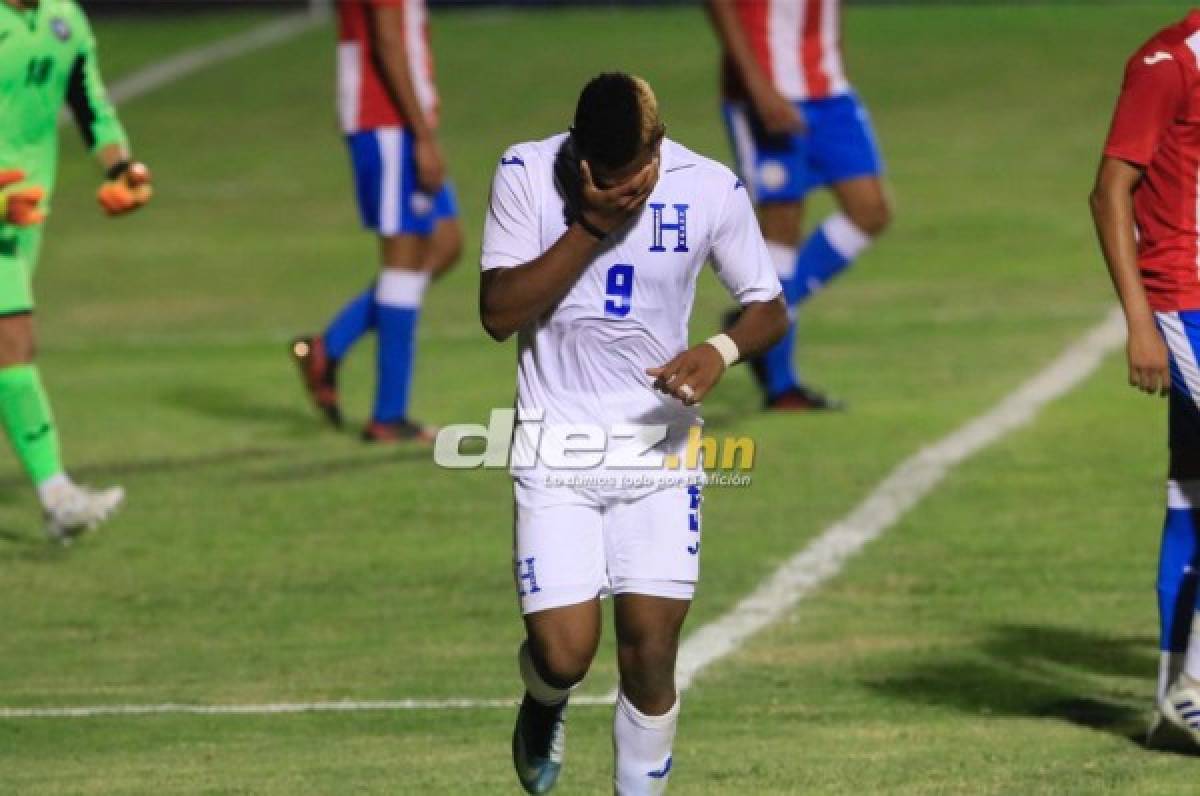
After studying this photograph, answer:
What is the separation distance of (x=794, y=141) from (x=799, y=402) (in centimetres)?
125

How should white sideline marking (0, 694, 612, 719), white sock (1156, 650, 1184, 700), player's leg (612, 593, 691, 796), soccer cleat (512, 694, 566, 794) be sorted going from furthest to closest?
white sideline marking (0, 694, 612, 719) → white sock (1156, 650, 1184, 700) → soccer cleat (512, 694, 566, 794) → player's leg (612, 593, 691, 796)

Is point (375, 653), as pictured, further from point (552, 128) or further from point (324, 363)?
point (552, 128)

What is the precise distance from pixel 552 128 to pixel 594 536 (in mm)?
19876

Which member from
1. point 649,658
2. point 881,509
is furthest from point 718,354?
point 881,509

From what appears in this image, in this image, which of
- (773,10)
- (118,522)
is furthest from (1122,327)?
(118,522)

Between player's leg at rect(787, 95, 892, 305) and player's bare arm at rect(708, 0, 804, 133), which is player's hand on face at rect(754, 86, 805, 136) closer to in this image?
player's bare arm at rect(708, 0, 804, 133)

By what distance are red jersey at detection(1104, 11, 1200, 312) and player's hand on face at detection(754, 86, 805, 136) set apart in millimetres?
6040

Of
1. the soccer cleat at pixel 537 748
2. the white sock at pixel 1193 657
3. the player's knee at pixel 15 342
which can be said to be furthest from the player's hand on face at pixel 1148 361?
the player's knee at pixel 15 342

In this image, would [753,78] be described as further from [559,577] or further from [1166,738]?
[559,577]

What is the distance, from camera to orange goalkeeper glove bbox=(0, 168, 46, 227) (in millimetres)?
10516

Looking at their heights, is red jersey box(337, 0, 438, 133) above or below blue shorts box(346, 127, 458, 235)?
above

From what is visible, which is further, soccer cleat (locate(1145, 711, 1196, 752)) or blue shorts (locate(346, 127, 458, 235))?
blue shorts (locate(346, 127, 458, 235))

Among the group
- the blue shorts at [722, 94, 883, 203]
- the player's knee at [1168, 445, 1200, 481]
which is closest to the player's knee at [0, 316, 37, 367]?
the blue shorts at [722, 94, 883, 203]

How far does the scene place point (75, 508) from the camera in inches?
424
